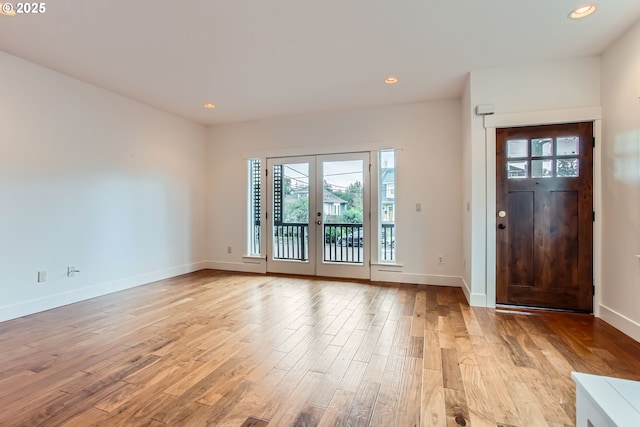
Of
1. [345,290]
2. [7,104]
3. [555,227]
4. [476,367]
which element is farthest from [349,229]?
[7,104]

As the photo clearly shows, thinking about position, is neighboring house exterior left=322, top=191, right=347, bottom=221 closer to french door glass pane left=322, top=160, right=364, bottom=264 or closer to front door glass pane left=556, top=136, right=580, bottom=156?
french door glass pane left=322, top=160, right=364, bottom=264

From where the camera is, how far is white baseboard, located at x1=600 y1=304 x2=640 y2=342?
8.57 ft

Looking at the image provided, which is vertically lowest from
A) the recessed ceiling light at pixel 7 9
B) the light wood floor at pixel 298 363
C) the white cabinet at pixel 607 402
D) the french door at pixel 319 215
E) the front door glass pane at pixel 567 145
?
the light wood floor at pixel 298 363

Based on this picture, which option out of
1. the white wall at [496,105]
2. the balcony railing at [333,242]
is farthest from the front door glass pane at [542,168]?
the balcony railing at [333,242]

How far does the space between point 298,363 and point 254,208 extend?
3.81 meters

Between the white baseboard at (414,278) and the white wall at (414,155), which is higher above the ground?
the white wall at (414,155)

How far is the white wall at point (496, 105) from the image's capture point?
10.7 feet

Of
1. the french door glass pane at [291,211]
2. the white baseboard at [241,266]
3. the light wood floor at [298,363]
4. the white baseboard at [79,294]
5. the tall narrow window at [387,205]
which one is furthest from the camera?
the white baseboard at [241,266]

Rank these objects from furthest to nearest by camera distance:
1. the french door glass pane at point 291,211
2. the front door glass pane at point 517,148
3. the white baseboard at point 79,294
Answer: the french door glass pane at point 291,211 < the front door glass pane at point 517,148 < the white baseboard at point 79,294

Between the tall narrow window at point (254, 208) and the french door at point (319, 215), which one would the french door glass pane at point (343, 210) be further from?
the tall narrow window at point (254, 208)

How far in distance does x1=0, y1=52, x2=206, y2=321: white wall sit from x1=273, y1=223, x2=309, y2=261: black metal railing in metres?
1.62

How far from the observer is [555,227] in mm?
3330

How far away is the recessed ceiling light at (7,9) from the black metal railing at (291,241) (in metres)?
3.91

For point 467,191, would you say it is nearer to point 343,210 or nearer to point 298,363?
point 343,210
